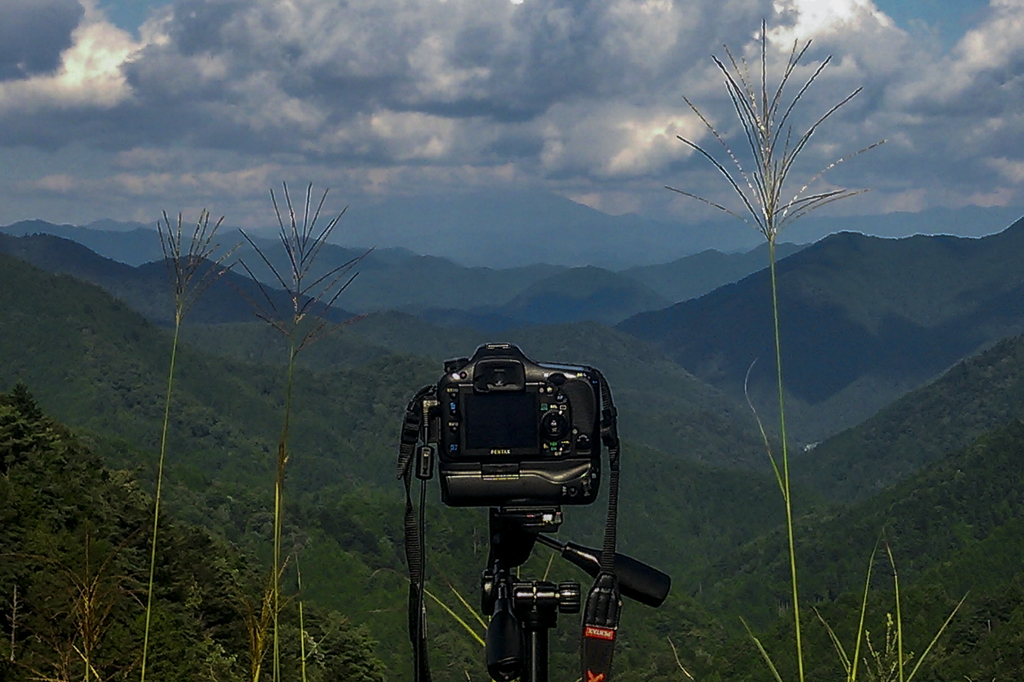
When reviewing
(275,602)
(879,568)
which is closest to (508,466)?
(275,602)

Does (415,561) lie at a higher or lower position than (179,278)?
lower

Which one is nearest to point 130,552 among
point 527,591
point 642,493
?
point 527,591

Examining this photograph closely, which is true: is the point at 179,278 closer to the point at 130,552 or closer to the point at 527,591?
the point at 527,591

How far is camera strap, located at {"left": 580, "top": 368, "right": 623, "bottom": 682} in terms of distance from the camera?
2277mm

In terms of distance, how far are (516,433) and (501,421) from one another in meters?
0.06

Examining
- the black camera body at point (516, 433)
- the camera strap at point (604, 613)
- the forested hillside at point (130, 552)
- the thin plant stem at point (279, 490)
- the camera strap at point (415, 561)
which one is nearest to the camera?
the thin plant stem at point (279, 490)

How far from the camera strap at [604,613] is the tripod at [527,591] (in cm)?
9

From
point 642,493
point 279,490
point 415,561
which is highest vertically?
point 279,490

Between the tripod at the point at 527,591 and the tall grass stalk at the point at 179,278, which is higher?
the tall grass stalk at the point at 179,278

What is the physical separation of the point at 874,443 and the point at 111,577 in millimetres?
184857

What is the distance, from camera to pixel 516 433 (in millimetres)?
2885

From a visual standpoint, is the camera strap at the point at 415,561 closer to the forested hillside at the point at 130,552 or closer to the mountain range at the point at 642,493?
the forested hillside at the point at 130,552

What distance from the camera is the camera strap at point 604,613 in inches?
89.7

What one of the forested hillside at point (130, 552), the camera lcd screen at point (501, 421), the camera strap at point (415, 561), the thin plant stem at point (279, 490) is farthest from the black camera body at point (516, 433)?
the forested hillside at point (130, 552)
